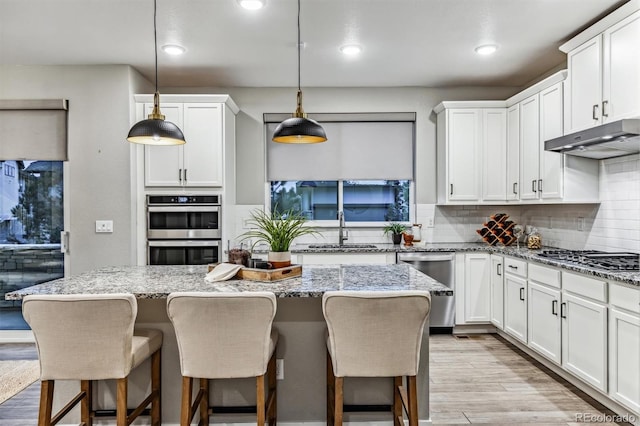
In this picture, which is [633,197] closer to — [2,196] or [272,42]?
[272,42]

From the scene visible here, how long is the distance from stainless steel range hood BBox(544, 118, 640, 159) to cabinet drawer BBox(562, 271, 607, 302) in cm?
94

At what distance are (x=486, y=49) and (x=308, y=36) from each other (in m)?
1.60

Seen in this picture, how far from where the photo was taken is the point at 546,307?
10.5 feet

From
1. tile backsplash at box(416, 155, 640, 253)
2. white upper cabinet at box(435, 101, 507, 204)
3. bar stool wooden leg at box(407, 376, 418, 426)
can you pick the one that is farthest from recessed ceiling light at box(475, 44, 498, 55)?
bar stool wooden leg at box(407, 376, 418, 426)

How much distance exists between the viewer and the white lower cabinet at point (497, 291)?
400cm

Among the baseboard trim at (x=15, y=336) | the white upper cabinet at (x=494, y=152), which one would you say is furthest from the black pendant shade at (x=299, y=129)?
the baseboard trim at (x=15, y=336)

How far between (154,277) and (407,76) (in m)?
3.36

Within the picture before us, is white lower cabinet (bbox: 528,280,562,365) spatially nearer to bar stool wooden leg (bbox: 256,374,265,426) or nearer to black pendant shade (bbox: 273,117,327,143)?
black pendant shade (bbox: 273,117,327,143)

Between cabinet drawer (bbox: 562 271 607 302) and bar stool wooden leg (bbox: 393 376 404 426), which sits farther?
cabinet drawer (bbox: 562 271 607 302)

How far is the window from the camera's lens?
4992 mm

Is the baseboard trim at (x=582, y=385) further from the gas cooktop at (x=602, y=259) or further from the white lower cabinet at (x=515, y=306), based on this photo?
the gas cooktop at (x=602, y=259)

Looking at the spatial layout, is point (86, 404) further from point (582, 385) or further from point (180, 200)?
point (582, 385)

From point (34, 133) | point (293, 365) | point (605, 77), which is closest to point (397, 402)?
point (293, 365)

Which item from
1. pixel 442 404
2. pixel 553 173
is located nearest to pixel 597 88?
pixel 553 173
